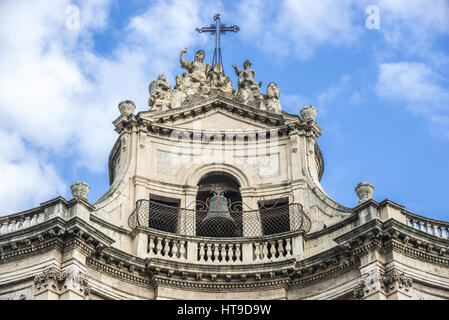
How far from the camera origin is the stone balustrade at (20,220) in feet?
94.3

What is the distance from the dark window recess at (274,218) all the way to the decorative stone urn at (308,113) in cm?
310

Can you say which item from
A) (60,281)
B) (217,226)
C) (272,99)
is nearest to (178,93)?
(272,99)

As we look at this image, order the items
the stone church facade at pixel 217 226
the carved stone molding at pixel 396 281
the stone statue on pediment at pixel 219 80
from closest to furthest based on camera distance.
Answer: the carved stone molding at pixel 396 281, the stone church facade at pixel 217 226, the stone statue on pediment at pixel 219 80

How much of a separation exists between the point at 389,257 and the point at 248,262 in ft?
13.2

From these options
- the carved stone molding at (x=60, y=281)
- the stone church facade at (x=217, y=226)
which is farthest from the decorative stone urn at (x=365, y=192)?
the carved stone molding at (x=60, y=281)

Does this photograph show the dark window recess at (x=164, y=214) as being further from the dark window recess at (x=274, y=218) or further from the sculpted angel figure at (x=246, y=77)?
the sculpted angel figure at (x=246, y=77)

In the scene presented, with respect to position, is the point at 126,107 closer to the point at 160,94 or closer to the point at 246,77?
the point at 160,94

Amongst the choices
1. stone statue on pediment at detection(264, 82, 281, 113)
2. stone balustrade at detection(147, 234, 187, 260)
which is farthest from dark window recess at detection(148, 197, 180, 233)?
stone statue on pediment at detection(264, 82, 281, 113)
